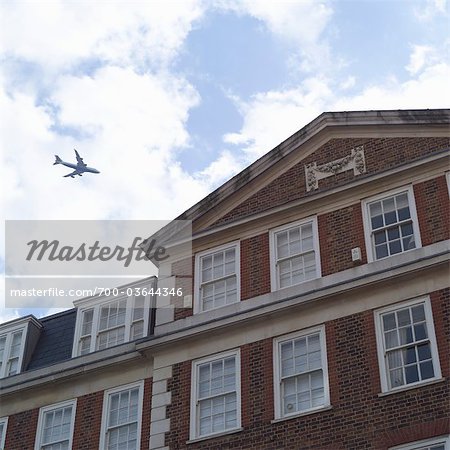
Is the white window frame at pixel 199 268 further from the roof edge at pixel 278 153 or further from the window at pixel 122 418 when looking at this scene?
the window at pixel 122 418

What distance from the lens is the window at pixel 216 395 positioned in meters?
22.3

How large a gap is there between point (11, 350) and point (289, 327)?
33.2 feet

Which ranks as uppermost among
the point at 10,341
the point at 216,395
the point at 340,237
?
the point at 340,237

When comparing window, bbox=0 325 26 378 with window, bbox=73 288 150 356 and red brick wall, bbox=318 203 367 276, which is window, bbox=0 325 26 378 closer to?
window, bbox=73 288 150 356

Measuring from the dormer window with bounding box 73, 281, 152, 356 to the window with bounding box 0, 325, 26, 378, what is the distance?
6.91ft

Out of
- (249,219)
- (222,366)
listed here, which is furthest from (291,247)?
(222,366)

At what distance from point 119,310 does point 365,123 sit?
8.99 m

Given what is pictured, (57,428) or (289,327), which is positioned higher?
(289,327)

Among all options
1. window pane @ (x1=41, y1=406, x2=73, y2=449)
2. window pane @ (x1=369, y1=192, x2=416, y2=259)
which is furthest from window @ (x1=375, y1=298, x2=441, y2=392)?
window pane @ (x1=41, y1=406, x2=73, y2=449)

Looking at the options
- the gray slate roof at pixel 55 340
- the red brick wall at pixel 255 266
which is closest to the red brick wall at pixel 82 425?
the gray slate roof at pixel 55 340

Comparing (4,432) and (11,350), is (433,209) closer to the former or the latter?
(4,432)

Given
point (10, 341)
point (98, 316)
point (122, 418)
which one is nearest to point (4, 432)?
point (10, 341)

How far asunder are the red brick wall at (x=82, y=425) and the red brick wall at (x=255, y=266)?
361cm

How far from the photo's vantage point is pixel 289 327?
22.8 metres
